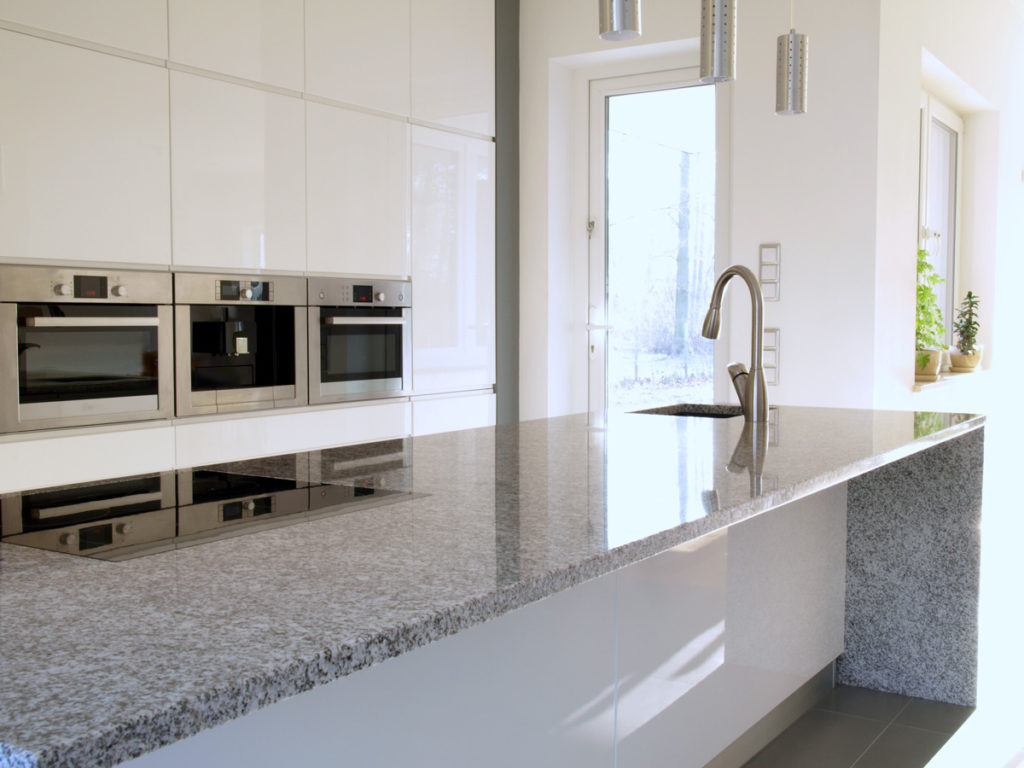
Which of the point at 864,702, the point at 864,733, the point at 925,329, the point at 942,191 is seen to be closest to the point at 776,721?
the point at 864,733

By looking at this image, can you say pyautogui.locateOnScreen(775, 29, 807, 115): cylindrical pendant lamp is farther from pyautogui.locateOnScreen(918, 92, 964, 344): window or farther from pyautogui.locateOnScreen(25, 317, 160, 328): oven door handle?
pyautogui.locateOnScreen(918, 92, 964, 344): window

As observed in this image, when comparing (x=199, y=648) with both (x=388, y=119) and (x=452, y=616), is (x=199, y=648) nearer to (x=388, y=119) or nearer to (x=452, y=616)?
(x=452, y=616)

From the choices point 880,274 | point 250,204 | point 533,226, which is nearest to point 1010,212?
point 880,274

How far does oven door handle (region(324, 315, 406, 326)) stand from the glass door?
1.28 metres

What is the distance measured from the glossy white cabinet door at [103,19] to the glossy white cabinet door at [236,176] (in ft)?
0.47

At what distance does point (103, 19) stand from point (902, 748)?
119 inches

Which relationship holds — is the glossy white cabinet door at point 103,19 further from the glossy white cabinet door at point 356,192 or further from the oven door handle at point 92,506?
the oven door handle at point 92,506

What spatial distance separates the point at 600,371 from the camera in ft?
16.5

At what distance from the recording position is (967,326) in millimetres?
5664

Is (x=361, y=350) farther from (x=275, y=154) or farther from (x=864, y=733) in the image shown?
(x=864, y=733)

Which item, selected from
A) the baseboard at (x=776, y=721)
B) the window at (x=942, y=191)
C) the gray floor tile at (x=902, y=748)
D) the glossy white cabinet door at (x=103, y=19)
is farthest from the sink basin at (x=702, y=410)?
the window at (x=942, y=191)

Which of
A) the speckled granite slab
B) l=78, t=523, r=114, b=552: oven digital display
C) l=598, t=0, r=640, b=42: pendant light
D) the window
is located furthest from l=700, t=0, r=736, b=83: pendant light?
the window

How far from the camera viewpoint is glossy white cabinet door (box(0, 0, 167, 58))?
2.80m

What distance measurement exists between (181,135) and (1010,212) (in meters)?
5.18
